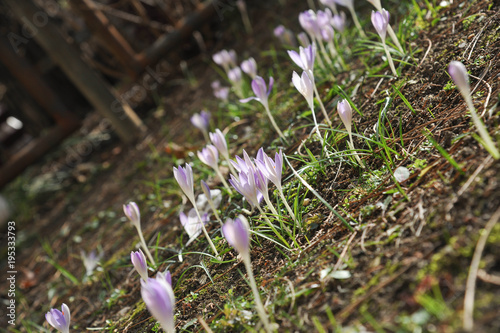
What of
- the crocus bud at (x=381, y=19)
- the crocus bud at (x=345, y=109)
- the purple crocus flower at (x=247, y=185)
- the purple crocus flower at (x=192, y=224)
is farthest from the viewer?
the purple crocus flower at (x=192, y=224)

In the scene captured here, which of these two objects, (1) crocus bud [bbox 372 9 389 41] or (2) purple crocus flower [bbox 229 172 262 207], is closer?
(2) purple crocus flower [bbox 229 172 262 207]

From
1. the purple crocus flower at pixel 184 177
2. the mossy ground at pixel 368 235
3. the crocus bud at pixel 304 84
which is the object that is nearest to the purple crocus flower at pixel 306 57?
the crocus bud at pixel 304 84

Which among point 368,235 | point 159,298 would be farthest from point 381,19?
point 159,298

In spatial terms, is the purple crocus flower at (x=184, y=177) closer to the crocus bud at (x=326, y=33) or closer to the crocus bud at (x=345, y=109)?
the crocus bud at (x=345, y=109)

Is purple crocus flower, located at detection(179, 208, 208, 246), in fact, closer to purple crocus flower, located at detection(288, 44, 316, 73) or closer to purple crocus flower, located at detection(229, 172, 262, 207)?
purple crocus flower, located at detection(229, 172, 262, 207)

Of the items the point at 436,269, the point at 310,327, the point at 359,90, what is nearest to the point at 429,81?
the point at 359,90

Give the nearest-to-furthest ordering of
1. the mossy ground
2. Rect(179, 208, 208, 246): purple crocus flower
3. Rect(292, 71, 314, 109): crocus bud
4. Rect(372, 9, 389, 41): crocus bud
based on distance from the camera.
Answer: the mossy ground < Rect(292, 71, 314, 109): crocus bud < Rect(372, 9, 389, 41): crocus bud < Rect(179, 208, 208, 246): purple crocus flower

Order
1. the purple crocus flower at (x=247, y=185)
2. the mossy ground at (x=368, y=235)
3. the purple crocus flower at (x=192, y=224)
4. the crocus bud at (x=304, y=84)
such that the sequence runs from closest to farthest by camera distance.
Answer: the mossy ground at (x=368, y=235), the purple crocus flower at (x=247, y=185), the crocus bud at (x=304, y=84), the purple crocus flower at (x=192, y=224)

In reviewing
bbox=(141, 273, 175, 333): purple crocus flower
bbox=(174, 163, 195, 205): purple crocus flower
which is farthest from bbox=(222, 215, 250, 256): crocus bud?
bbox=(174, 163, 195, 205): purple crocus flower

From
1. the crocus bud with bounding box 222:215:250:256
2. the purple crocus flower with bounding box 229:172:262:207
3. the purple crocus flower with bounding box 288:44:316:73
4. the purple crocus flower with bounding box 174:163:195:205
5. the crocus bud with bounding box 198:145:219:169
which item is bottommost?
the crocus bud with bounding box 222:215:250:256

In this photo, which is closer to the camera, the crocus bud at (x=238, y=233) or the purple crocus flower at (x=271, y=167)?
the crocus bud at (x=238, y=233)

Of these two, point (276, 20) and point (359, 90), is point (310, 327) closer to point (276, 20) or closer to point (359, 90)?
point (359, 90)
